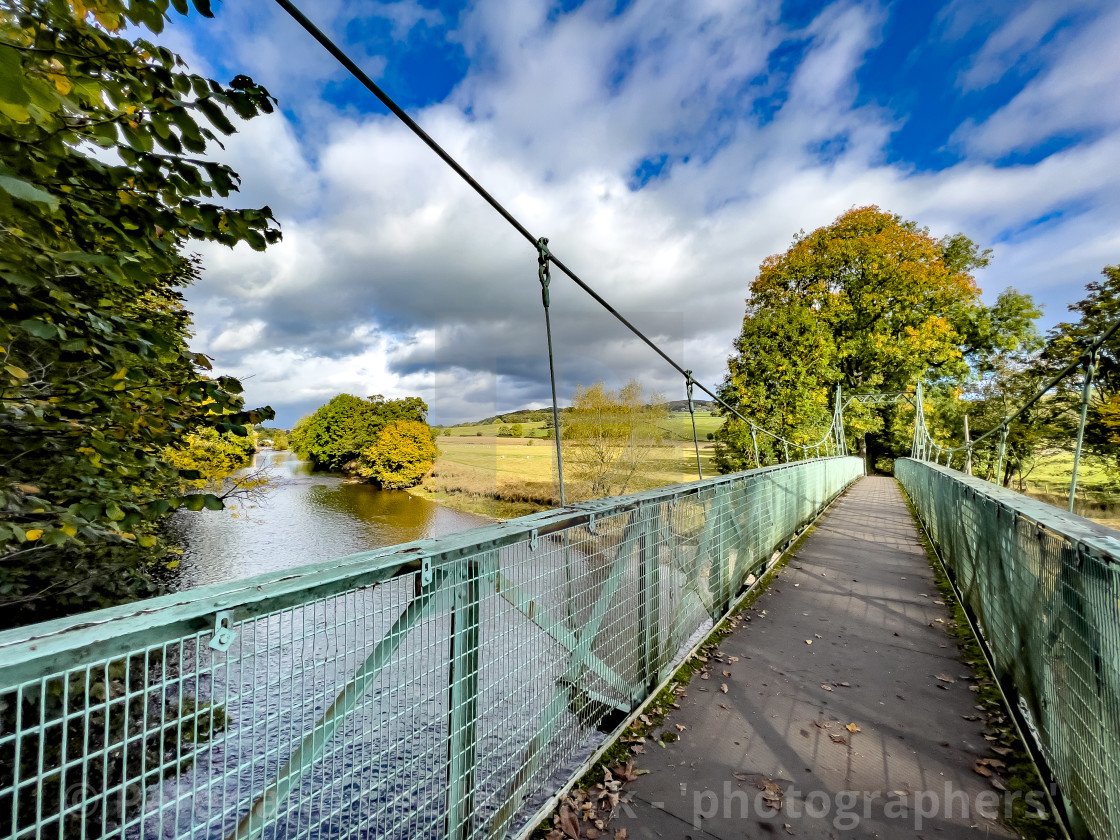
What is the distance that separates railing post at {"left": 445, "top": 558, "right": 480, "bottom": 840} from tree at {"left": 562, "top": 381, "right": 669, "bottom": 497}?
59.5ft

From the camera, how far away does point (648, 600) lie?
276 centimetres

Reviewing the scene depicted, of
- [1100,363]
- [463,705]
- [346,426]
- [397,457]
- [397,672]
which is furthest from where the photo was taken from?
[346,426]

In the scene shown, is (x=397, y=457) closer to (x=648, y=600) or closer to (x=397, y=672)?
(x=648, y=600)

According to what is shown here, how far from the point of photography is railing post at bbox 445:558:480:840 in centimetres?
157

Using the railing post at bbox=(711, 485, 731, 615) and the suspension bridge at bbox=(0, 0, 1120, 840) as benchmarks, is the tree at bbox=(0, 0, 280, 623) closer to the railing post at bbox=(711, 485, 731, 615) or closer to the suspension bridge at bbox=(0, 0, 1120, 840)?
the suspension bridge at bbox=(0, 0, 1120, 840)

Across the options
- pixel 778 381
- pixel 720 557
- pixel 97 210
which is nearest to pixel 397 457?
pixel 778 381

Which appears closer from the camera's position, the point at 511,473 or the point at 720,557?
the point at 720,557

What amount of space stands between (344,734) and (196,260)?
26.2ft

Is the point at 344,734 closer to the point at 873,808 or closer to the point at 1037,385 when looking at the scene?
the point at 873,808

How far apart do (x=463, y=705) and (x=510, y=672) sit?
0.87 ft

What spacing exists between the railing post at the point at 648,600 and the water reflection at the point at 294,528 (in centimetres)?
752

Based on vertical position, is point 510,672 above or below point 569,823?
above

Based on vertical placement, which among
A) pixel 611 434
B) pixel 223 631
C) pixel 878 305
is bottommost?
pixel 223 631

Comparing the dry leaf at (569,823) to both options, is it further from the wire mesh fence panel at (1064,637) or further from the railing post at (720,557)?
the railing post at (720,557)
